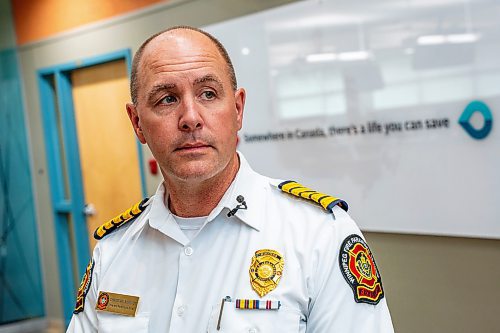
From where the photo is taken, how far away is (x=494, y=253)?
2297 millimetres

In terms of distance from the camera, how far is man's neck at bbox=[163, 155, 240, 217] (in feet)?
4.49

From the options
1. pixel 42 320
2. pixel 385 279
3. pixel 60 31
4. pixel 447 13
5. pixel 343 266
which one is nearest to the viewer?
pixel 343 266

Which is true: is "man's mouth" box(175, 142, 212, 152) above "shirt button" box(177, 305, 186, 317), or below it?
above

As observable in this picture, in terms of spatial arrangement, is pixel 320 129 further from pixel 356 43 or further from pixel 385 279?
pixel 385 279

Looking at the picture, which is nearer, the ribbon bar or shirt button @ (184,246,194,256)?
the ribbon bar

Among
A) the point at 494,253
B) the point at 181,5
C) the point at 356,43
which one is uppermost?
the point at 181,5

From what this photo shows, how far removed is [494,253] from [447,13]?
2.90ft

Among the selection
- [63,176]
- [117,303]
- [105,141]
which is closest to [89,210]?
[63,176]

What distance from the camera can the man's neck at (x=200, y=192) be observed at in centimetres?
137

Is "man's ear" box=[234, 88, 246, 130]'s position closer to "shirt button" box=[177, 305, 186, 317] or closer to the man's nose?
the man's nose

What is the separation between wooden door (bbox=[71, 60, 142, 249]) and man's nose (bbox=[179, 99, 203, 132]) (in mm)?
2744

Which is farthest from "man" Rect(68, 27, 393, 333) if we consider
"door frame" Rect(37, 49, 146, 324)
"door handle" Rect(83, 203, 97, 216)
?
"door frame" Rect(37, 49, 146, 324)

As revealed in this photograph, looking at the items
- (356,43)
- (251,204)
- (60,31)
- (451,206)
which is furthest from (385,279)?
(60,31)

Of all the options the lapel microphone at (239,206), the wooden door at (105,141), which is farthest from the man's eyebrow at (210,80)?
the wooden door at (105,141)
